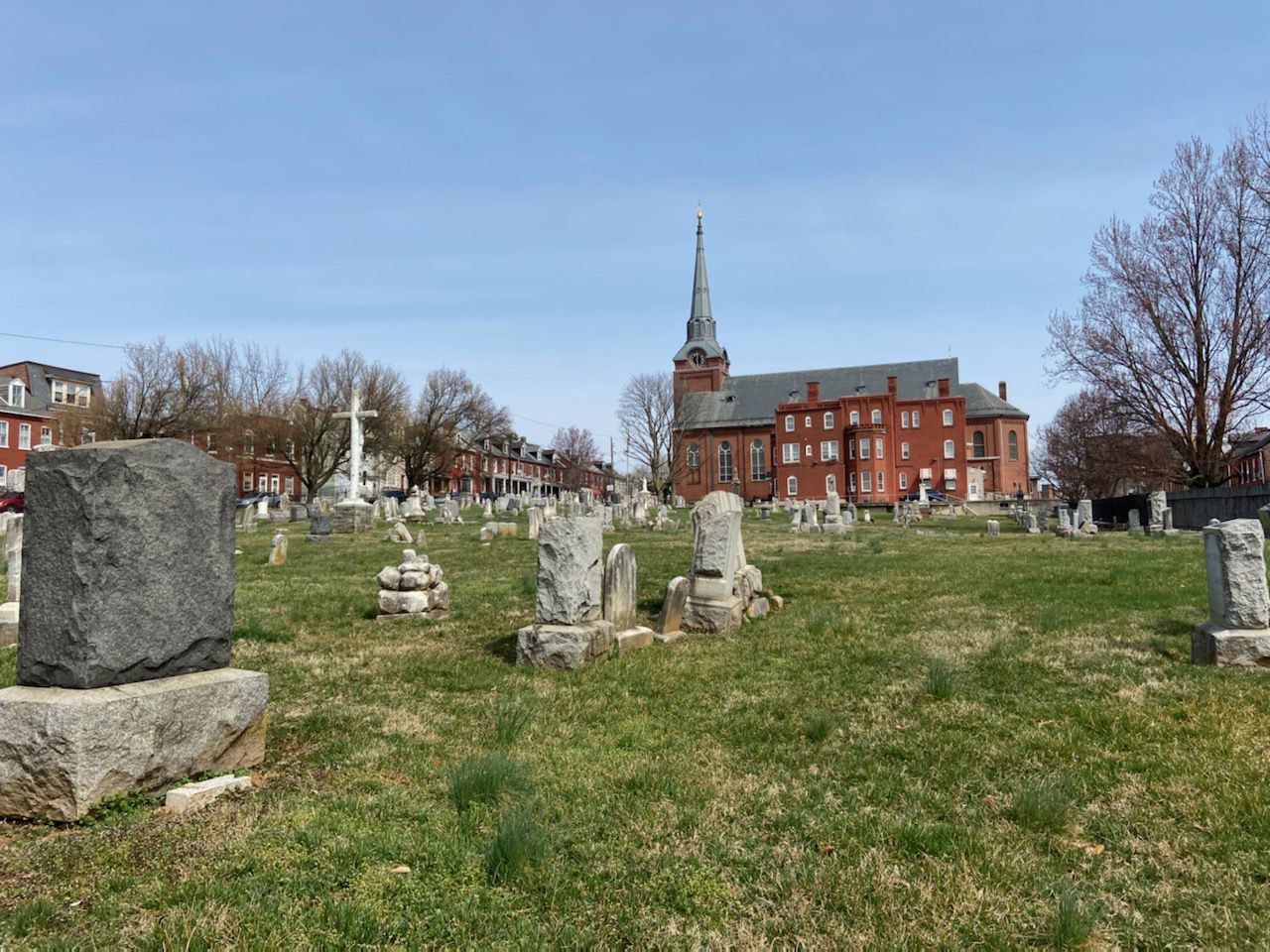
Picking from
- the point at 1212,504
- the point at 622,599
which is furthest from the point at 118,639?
the point at 1212,504

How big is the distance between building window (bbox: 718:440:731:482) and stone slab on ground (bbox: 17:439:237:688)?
71.5 metres

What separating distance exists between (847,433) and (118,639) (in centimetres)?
6789

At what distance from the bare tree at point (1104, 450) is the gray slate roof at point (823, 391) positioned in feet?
21.7

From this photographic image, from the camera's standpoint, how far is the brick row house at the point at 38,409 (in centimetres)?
3944

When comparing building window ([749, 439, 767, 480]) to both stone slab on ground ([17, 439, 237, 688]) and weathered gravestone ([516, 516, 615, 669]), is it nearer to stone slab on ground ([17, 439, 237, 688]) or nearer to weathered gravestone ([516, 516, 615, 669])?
weathered gravestone ([516, 516, 615, 669])

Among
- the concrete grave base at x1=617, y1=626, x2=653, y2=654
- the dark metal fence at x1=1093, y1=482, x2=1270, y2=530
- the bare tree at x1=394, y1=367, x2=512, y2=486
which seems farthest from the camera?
the bare tree at x1=394, y1=367, x2=512, y2=486

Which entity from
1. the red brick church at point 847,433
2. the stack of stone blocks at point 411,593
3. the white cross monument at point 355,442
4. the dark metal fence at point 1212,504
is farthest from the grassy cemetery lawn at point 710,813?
the red brick church at point 847,433

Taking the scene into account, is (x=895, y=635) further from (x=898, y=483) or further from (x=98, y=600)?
(x=898, y=483)

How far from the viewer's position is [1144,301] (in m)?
28.7

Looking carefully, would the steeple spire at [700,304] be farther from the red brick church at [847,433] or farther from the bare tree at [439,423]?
the bare tree at [439,423]

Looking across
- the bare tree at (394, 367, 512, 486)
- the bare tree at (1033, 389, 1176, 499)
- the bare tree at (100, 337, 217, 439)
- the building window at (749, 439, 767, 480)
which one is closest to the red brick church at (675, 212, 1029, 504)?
the building window at (749, 439, 767, 480)

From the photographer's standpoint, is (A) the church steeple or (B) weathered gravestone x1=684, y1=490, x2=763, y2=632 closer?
(B) weathered gravestone x1=684, y1=490, x2=763, y2=632

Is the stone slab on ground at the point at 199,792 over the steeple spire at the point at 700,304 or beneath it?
beneath

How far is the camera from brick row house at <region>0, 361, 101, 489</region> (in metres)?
39.4
